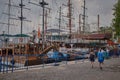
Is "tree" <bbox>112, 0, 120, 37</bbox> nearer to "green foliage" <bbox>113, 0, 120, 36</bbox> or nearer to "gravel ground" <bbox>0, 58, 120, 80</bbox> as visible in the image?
"green foliage" <bbox>113, 0, 120, 36</bbox>

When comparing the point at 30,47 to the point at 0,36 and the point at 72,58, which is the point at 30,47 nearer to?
the point at 72,58

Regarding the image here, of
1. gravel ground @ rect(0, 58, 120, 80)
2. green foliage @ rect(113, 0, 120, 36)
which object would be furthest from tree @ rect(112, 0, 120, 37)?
gravel ground @ rect(0, 58, 120, 80)

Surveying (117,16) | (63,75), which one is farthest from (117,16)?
(63,75)

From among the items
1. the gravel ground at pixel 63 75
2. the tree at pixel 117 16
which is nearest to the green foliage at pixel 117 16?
the tree at pixel 117 16

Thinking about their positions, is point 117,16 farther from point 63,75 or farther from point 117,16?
point 63,75

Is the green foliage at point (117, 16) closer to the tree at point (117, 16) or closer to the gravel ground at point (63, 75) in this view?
the tree at point (117, 16)

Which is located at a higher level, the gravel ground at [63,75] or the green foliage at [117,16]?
the green foliage at [117,16]

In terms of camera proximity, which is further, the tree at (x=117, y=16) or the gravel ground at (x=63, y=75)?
the tree at (x=117, y=16)

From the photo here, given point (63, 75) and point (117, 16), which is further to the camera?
point (117, 16)

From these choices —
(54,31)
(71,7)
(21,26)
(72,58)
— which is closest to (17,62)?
(72,58)

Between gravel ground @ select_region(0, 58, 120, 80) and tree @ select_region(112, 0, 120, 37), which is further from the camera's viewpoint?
tree @ select_region(112, 0, 120, 37)

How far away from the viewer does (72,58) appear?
33250 millimetres

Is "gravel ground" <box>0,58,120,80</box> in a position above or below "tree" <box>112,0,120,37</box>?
below

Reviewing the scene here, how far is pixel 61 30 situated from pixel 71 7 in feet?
58.2
